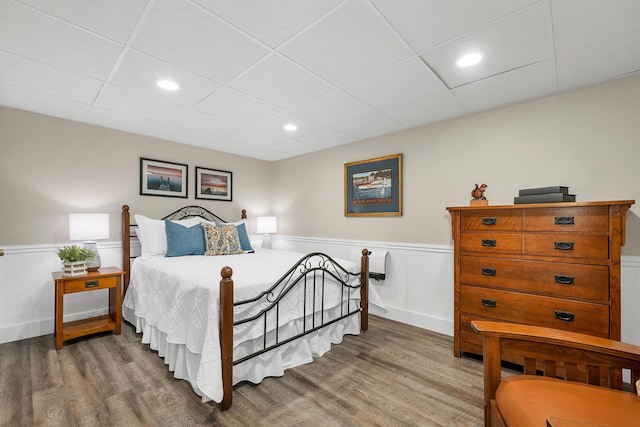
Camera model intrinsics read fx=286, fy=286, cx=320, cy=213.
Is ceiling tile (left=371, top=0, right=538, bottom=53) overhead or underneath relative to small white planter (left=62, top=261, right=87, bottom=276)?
overhead

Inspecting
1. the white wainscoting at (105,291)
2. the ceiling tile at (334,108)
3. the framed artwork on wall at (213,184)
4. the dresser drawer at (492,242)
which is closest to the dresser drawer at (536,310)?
the dresser drawer at (492,242)

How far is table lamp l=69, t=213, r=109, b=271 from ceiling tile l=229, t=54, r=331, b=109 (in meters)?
2.06

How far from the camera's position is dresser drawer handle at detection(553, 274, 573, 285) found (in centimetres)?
211

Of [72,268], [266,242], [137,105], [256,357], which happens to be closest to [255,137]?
[137,105]

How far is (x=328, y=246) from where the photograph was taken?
4395 millimetres

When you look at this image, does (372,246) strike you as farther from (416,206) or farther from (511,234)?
(511,234)

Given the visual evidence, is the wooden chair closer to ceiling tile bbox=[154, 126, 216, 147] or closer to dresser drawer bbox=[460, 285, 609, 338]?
dresser drawer bbox=[460, 285, 609, 338]

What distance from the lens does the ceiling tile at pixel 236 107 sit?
102 inches

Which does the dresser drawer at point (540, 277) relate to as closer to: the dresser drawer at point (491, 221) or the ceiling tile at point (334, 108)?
the dresser drawer at point (491, 221)

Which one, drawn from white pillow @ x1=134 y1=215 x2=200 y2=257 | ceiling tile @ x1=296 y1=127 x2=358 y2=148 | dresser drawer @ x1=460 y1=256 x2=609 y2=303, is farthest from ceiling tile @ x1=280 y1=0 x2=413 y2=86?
white pillow @ x1=134 y1=215 x2=200 y2=257

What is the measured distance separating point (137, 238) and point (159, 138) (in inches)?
54.1

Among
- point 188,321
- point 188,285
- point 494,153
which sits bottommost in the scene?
point 188,321

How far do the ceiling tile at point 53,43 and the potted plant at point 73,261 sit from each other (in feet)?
5.69

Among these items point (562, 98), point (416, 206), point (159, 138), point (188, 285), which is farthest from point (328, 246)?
point (562, 98)
